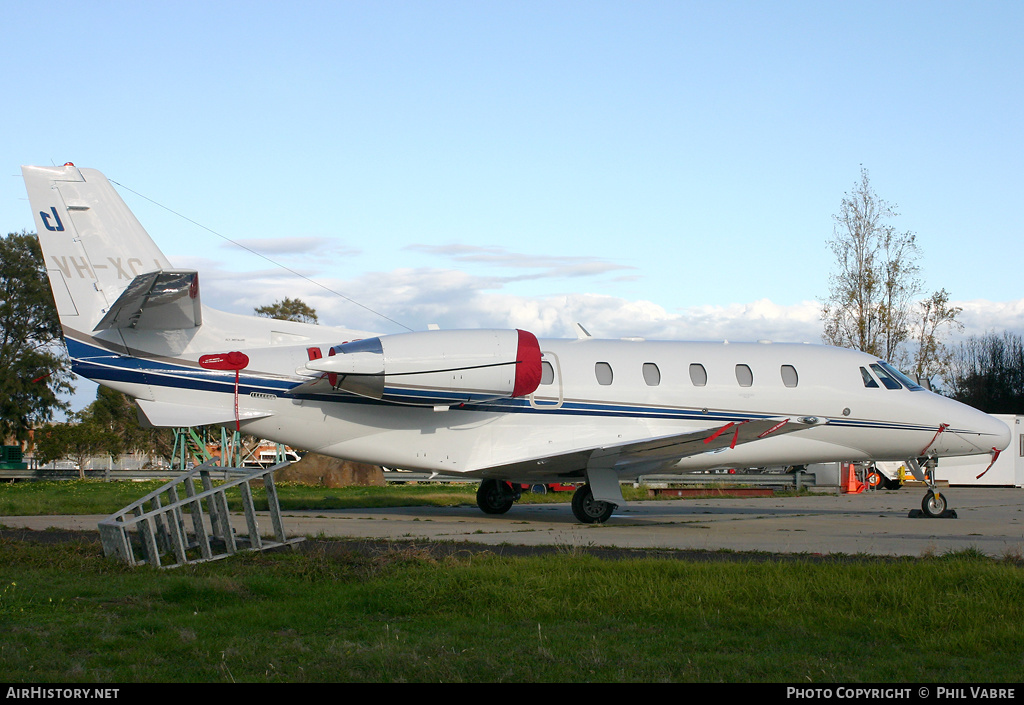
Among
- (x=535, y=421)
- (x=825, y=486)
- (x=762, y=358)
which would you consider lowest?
(x=825, y=486)

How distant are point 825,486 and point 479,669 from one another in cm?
3291

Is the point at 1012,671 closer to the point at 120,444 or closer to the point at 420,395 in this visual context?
the point at 420,395

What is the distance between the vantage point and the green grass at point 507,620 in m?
5.71

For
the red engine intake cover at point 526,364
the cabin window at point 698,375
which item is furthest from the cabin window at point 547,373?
the cabin window at point 698,375

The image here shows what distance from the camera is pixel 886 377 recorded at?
19703 millimetres

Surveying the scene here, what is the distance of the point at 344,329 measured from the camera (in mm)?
17438

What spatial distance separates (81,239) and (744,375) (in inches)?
505

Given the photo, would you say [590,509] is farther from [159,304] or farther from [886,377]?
[159,304]

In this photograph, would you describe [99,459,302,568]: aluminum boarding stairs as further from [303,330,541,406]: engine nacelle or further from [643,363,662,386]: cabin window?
[643,363,662,386]: cabin window

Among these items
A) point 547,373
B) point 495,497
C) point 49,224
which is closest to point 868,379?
point 547,373

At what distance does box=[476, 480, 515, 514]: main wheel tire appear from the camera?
66.8ft

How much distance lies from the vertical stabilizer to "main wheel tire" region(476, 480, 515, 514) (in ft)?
29.5

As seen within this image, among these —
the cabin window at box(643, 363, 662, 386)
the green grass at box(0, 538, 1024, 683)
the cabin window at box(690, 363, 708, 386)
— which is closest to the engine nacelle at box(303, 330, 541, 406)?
the cabin window at box(643, 363, 662, 386)

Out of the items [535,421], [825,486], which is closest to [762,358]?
[535,421]
